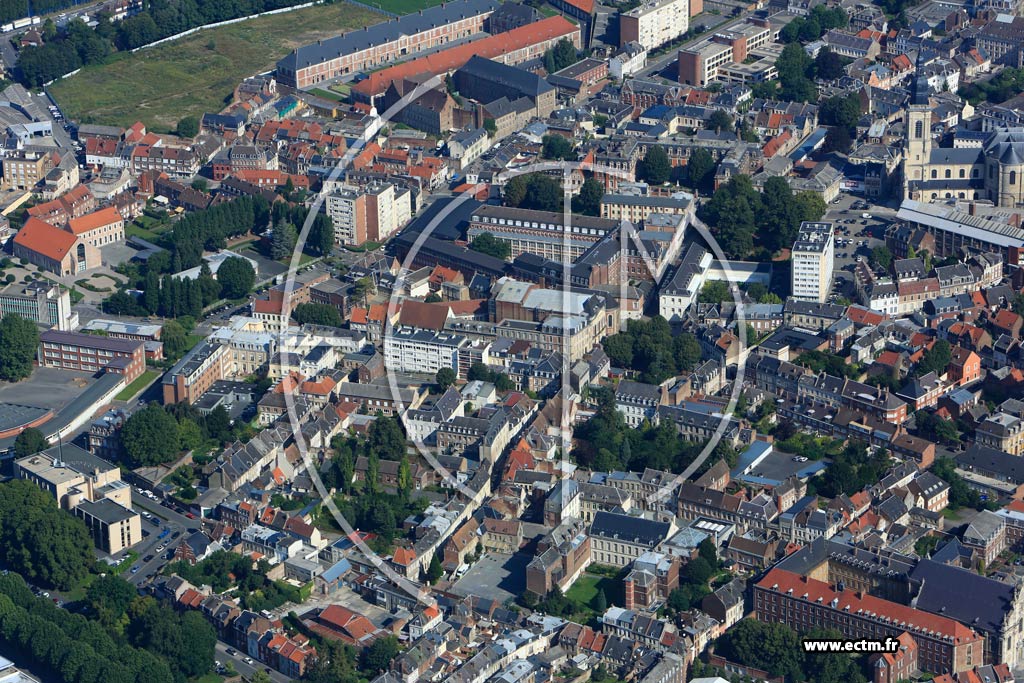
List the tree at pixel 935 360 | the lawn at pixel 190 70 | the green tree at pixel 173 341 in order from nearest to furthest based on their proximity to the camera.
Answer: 1. the tree at pixel 935 360
2. the green tree at pixel 173 341
3. the lawn at pixel 190 70

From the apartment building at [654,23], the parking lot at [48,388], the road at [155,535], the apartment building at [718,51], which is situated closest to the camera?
the road at [155,535]

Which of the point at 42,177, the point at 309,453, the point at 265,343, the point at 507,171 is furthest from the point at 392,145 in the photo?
the point at 309,453

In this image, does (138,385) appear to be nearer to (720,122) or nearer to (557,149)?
(557,149)

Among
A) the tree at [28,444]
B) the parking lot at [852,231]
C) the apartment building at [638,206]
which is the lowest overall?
the tree at [28,444]

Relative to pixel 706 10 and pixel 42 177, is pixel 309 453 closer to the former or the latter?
pixel 42 177

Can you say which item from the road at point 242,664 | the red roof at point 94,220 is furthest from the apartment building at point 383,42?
the road at point 242,664

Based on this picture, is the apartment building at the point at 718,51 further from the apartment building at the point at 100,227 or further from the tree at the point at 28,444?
the tree at the point at 28,444
